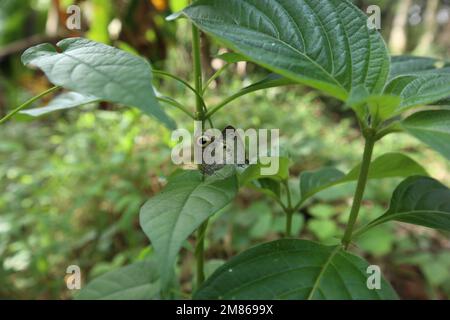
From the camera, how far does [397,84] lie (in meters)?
0.48

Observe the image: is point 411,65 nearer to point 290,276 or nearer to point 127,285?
point 290,276

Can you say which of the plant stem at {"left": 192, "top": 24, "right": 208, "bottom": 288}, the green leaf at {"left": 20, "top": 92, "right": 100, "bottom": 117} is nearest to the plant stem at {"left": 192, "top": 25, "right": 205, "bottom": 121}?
the plant stem at {"left": 192, "top": 24, "right": 208, "bottom": 288}

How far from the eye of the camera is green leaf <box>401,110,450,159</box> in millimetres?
374

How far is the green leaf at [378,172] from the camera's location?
550 millimetres

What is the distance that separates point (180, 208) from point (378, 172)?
31 cm

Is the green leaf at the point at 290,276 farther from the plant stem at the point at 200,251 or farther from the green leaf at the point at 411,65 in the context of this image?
the green leaf at the point at 411,65

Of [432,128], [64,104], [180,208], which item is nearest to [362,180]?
[432,128]

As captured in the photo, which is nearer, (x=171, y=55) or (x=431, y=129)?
(x=431, y=129)

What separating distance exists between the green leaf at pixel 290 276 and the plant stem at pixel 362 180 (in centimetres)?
5

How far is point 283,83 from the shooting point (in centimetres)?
51

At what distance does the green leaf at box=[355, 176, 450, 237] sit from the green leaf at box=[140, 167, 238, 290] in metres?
0.20

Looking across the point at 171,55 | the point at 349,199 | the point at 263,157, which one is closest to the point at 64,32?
the point at 171,55

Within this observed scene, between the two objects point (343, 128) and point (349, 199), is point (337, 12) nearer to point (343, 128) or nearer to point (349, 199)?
point (349, 199)
